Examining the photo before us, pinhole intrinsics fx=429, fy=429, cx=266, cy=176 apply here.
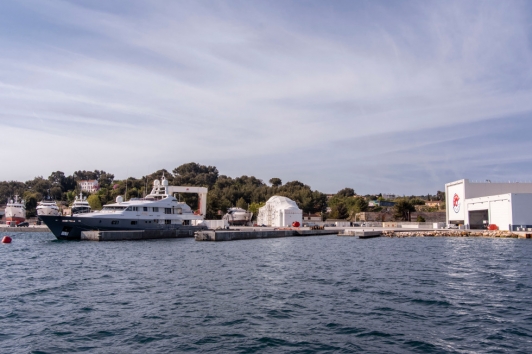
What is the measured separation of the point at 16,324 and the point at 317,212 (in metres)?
107

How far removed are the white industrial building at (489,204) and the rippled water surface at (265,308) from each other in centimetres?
3349

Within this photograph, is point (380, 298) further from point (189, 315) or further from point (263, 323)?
point (189, 315)

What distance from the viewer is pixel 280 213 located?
81875 mm

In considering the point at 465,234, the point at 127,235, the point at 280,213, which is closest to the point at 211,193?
the point at 280,213

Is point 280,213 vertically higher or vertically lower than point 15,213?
higher

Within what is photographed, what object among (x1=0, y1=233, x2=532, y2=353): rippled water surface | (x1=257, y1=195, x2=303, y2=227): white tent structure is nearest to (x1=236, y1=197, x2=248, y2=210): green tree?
(x1=257, y1=195, x2=303, y2=227): white tent structure

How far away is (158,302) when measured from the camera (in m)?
15.8

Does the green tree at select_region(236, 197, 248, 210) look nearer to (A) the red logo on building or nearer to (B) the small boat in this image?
(B) the small boat

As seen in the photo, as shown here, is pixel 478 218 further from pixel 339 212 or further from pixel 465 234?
pixel 339 212

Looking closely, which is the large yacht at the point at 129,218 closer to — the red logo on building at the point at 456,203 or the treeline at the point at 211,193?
the treeline at the point at 211,193

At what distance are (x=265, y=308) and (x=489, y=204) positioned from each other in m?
54.1

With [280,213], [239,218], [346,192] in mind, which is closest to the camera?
[280,213]

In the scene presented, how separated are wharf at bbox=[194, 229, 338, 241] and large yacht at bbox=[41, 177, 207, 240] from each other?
653cm

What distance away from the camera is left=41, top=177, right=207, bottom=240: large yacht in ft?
155
